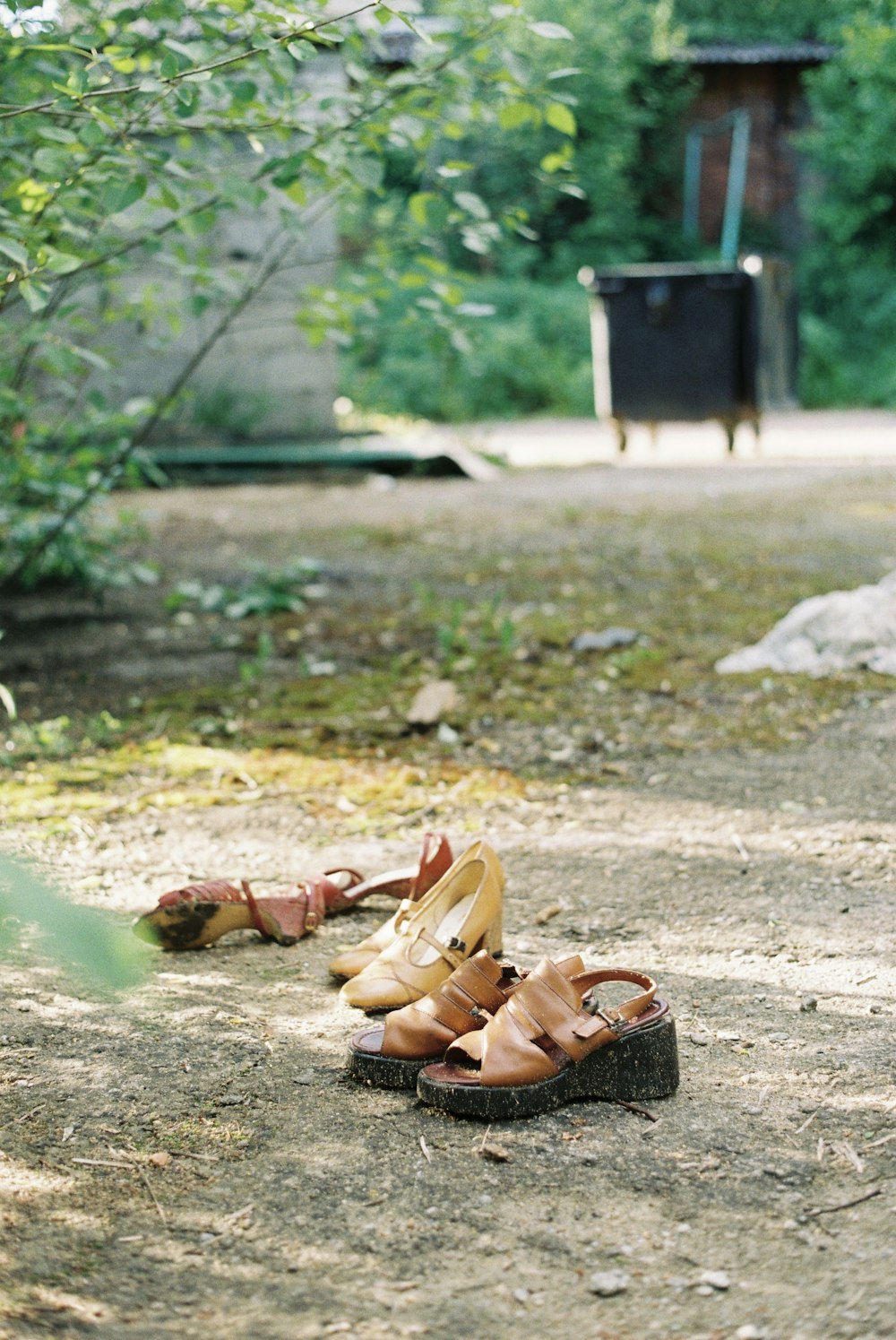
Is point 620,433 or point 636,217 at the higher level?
point 636,217

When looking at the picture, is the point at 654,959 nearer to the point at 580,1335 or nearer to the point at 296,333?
the point at 580,1335

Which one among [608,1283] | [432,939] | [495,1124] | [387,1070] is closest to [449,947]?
[432,939]

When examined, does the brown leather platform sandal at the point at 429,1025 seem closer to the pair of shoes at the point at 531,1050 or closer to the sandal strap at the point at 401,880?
the pair of shoes at the point at 531,1050

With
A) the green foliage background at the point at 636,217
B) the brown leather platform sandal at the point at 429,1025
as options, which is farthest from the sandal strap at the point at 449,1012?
the green foliage background at the point at 636,217

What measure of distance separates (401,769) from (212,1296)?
81.1 inches

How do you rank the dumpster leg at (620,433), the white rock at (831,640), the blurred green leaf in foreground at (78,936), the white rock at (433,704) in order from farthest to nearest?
the dumpster leg at (620,433)
the white rock at (831,640)
the white rock at (433,704)
the blurred green leaf in foreground at (78,936)

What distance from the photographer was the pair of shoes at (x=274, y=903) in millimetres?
2369

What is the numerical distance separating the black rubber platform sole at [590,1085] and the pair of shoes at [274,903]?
1.69ft

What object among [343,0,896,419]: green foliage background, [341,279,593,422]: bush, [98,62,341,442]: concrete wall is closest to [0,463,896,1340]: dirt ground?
[98,62,341,442]: concrete wall

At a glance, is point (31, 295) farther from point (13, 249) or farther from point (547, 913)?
point (547, 913)

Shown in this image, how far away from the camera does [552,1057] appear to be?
1838 mm

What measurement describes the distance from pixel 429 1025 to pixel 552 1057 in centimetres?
19

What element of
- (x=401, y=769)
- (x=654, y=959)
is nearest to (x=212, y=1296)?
(x=654, y=959)

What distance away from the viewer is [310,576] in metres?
5.69
